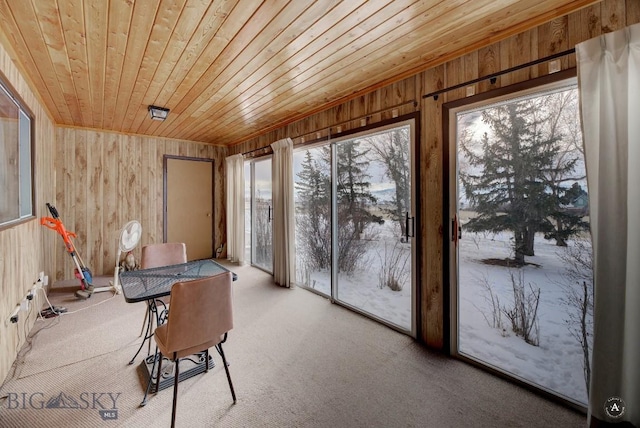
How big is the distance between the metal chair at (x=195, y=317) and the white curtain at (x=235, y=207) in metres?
3.54

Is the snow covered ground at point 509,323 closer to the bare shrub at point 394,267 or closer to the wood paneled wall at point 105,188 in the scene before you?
the bare shrub at point 394,267

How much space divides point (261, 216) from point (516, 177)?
406 cm

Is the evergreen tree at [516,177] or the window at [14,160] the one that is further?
the window at [14,160]

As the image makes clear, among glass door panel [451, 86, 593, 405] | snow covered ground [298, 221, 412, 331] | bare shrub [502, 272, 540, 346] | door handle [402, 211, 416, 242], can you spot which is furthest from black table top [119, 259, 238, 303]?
bare shrub [502, 272, 540, 346]

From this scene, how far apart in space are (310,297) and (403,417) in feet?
6.80

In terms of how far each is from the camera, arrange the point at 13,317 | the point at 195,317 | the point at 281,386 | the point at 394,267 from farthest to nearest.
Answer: the point at 394,267
the point at 13,317
the point at 281,386
the point at 195,317

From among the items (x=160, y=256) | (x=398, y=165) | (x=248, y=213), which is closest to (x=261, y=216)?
(x=248, y=213)

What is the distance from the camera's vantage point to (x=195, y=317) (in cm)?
157

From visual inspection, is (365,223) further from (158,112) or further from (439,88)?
(158,112)

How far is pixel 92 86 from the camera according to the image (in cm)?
277

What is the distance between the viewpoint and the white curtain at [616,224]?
139 cm

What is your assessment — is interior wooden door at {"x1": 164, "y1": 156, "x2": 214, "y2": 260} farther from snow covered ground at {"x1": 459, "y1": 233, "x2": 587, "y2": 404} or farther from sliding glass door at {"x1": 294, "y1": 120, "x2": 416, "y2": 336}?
snow covered ground at {"x1": 459, "y1": 233, "x2": 587, "y2": 404}

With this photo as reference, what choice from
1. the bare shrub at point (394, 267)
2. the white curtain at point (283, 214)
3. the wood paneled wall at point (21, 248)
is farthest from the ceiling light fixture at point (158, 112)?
the bare shrub at point (394, 267)

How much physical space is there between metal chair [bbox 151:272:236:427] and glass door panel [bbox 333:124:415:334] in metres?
1.70
